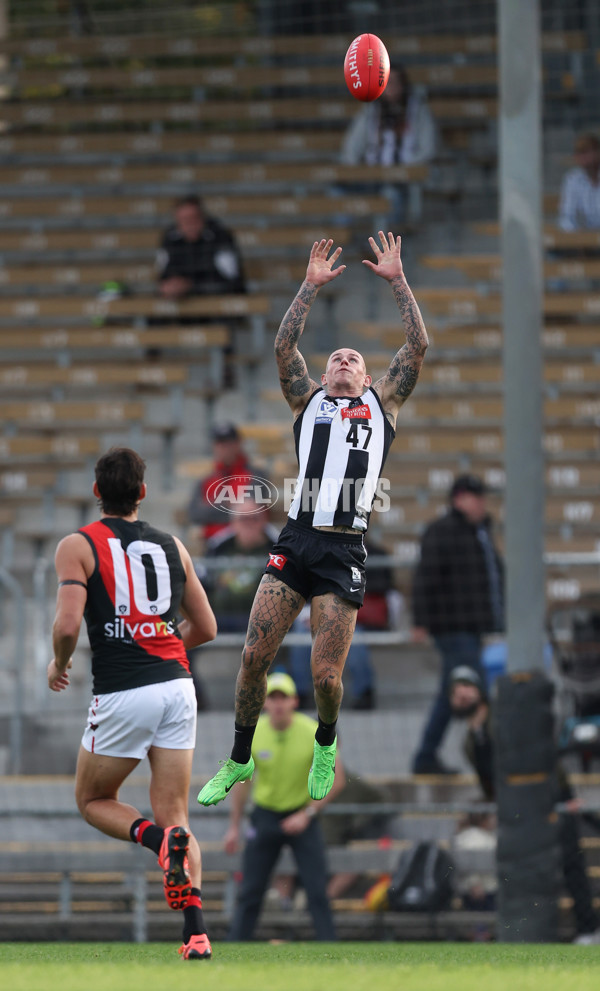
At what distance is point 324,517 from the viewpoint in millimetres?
6293

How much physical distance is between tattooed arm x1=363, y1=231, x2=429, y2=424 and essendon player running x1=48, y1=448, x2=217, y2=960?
119 cm

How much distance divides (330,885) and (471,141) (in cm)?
883

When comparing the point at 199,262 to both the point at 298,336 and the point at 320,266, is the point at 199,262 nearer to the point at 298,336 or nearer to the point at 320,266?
the point at 320,266

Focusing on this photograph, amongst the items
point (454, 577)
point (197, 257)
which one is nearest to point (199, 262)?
point (197, 257)

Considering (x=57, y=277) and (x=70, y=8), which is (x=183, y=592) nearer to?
(x=57, y=277)

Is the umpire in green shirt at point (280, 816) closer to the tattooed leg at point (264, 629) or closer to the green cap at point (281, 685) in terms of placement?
the green cap at point (281, 685)

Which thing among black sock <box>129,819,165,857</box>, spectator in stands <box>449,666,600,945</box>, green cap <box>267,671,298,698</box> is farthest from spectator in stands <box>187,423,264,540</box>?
black sock <box>129,819,165,857</box>

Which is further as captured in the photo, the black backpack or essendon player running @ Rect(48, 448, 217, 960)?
the black backpack

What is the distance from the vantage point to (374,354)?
1355 centimetres

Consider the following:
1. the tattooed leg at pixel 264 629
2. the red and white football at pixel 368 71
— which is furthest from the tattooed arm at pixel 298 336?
the tattooed leg at pixel 264 629

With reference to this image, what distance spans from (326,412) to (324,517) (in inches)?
18.9

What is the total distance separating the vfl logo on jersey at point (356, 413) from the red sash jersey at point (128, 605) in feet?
3.28

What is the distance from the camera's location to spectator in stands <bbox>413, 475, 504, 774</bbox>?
10.5m

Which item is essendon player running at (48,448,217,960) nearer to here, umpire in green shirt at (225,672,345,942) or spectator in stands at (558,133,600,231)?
umpire in green shirt at (225,672,345,942)
